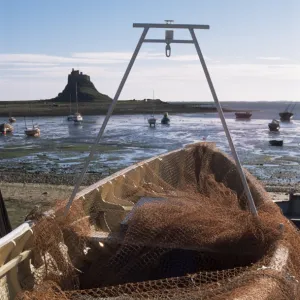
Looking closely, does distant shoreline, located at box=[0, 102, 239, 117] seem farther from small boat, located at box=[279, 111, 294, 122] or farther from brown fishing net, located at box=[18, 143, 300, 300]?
brown fishing net, located at box=[18, 143, 300, 300]

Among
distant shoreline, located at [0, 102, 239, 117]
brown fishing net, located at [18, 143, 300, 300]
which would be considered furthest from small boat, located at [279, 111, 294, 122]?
brown fishing net, located at [18, 143, 300, 300]

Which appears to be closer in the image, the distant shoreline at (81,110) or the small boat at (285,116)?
the small boat at (285,116)

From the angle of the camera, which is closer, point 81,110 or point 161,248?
point 161,248

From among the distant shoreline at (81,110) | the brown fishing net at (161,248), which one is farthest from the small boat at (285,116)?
the brown fishing net at (161,248)

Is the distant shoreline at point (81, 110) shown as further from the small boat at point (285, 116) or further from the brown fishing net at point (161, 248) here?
the brown fishing net at point (161, 248)

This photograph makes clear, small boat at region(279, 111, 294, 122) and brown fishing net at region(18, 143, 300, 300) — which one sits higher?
brown fishing net at region(18, 143, 300, 300)

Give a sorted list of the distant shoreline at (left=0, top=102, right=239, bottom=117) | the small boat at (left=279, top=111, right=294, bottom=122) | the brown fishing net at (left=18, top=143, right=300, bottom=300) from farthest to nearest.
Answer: the distant shoreline at (left=0, top=102, right=239, bottom=117) → the small boat at (left=279, top=111, right=294, bottom=122) → the brown fishing net at (left=18, top=143, right=300, bottom=300)

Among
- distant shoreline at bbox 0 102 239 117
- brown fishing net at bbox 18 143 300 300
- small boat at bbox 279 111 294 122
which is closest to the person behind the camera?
brown fishing net at bbox 18 143 300 300

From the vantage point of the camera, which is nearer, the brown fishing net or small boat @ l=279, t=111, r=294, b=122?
the brown fishing net

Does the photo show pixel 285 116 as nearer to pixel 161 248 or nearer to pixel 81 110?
pixel 81 110

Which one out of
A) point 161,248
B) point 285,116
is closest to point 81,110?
point 285,116

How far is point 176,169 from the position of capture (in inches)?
511

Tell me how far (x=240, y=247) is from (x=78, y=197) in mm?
2925

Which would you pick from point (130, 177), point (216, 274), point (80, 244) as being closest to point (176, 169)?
point (130, 177)
